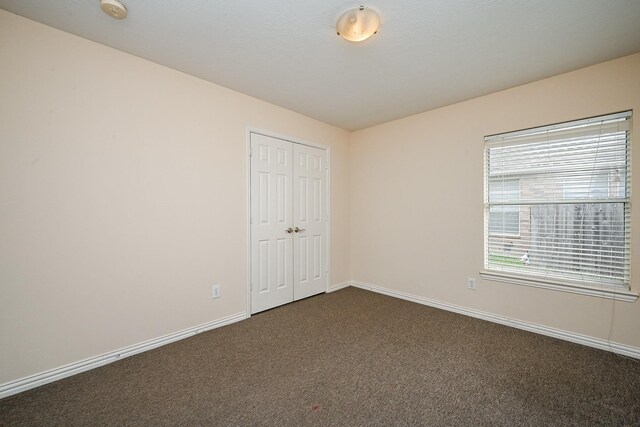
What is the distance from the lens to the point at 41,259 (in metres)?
1.83

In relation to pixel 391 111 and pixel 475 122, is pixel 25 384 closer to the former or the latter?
pixel 391 111

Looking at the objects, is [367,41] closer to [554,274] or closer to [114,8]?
[114,8]

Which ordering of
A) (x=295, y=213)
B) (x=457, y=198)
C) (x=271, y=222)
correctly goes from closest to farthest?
1. (x=457, y=198)
2. (x=271, y=222)
3. (x=295, y=213)

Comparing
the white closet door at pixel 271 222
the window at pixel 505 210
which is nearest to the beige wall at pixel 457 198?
the window at pixel 505 210

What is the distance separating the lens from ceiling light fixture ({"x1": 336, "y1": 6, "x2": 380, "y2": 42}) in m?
1.67

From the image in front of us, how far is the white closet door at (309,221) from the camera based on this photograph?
3.50 m

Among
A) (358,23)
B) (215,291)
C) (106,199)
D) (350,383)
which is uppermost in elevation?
(358,23)

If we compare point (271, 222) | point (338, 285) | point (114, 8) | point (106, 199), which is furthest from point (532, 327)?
point (114, 8)

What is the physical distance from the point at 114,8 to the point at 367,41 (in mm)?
1690

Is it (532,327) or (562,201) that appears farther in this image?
(532,327)

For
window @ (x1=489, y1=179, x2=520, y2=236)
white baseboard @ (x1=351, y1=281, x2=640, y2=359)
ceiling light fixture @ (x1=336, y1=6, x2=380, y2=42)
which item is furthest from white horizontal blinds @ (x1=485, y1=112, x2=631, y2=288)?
ceiling light fixture @ (x1=336, y1=6, x2=380, y2=42)

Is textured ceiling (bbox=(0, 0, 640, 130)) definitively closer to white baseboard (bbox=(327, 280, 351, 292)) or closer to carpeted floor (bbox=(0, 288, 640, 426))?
carpeted floor (bbox=(0, 288, 640, 426))

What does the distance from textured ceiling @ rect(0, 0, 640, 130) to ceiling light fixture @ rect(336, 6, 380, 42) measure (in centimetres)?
5

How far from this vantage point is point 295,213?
3482 mm
